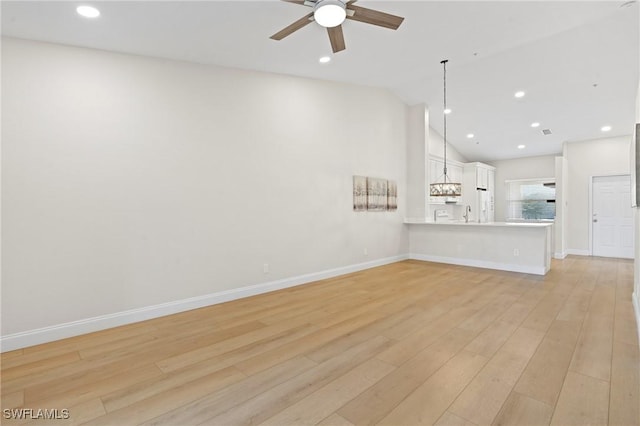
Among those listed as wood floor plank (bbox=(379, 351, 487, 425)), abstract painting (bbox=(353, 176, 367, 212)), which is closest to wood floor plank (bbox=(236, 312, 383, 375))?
wood floor plank (bbox=(379, 351, 487, 425))

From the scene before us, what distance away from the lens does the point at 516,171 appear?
937 centimetres

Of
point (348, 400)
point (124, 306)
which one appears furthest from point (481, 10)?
point (124, 306)

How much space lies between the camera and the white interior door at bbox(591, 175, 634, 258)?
23.0 feet

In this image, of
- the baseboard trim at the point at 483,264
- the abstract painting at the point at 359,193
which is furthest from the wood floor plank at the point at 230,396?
the baseboard trim at the point at 483,264

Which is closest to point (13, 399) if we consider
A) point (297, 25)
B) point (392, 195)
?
point (297, 25)

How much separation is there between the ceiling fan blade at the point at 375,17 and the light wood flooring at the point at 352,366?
9.43 feet

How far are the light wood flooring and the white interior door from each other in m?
4.63

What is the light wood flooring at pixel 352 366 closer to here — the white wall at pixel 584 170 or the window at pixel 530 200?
the white wall at pixel 584 170

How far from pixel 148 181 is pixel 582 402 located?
4.11 meters

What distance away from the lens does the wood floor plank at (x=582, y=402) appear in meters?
1.68

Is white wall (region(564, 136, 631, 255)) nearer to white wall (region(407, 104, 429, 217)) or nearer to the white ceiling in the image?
the white ceiling

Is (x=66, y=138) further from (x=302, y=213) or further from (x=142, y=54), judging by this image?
(x=302, y=213)

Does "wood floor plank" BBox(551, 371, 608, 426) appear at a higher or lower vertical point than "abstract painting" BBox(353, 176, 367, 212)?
lower

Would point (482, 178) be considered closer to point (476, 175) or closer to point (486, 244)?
point (476, 175)
